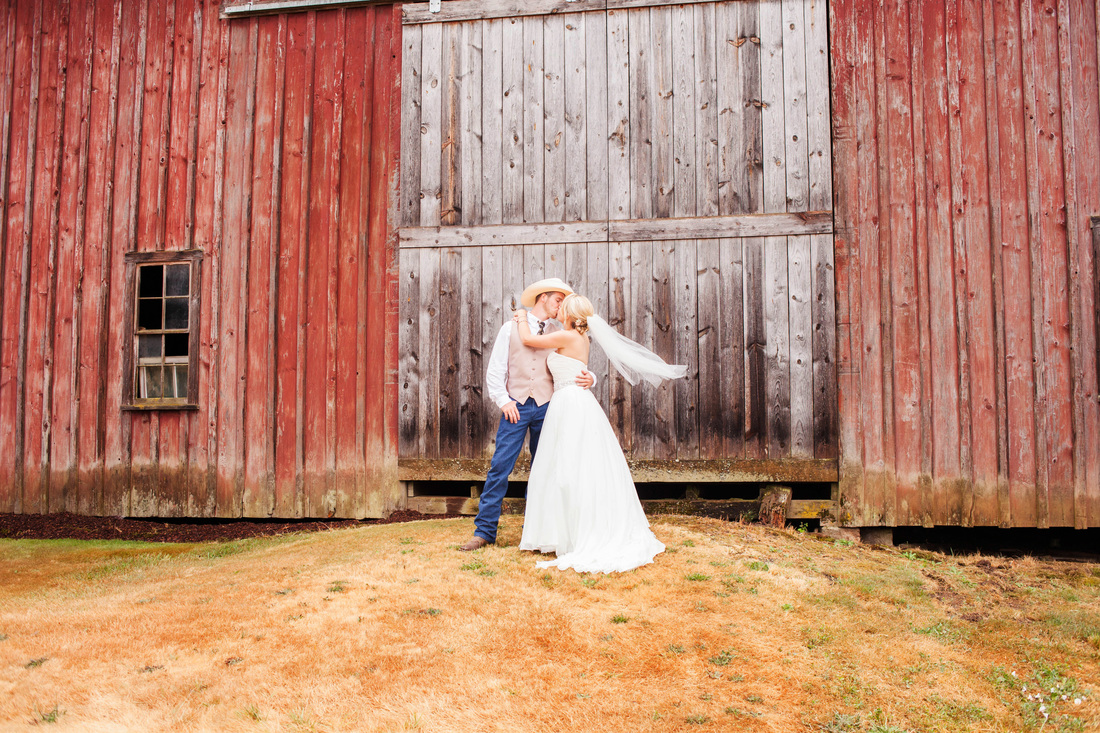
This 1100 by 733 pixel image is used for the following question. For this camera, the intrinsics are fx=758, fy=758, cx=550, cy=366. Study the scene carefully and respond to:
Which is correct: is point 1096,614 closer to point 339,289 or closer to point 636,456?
point 636,456

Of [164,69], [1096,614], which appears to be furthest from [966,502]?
[164,69]

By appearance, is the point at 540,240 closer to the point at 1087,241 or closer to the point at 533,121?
the point at 533,121

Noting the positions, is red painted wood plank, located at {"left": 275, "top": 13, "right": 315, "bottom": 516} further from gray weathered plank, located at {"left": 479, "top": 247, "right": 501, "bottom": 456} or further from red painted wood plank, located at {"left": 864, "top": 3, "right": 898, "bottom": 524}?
red painted wood plank, located at {"left": 864, "top": 3, "right": 898, "bottom": 524}

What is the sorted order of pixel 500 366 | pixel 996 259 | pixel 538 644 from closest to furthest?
pixel 538 644 < pixel 500 366 < pixel 996 259

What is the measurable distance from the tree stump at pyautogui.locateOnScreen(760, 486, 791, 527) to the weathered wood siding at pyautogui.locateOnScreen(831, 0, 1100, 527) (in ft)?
1.58

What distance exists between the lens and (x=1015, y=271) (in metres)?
6.43

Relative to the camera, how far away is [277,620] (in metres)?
3.91

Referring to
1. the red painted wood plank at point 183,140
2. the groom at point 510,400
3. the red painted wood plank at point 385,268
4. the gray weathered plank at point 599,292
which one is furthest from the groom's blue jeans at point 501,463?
the red painted wood plank at point 183,140

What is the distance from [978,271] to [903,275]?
61 centimetres

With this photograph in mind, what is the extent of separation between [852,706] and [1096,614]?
2332mm

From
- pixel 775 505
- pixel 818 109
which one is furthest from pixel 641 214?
pixel 775 505

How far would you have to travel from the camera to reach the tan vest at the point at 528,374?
5328mm

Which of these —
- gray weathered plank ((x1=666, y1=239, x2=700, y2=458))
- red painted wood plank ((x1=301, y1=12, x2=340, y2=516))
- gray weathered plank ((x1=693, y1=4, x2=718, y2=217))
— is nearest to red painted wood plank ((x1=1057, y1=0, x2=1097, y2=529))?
gray weathered plank ((x1=693, y1=4, x2=718, y2=217))

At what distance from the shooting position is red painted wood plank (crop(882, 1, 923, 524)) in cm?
649
